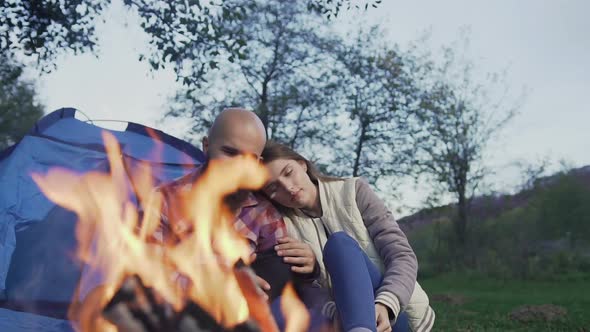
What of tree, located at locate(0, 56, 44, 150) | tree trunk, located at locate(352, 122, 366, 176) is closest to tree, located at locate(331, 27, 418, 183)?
tree trunk, located at locate(352, 122, 366, 176)

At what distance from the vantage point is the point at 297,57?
1322 cm

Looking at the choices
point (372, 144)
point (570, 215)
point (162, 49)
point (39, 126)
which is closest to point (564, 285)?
point (570, 215)

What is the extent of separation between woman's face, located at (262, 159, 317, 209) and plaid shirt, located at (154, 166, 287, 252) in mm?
83

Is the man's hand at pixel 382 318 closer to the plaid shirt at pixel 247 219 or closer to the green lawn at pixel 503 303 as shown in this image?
the plaid shirt at pixel 247 219

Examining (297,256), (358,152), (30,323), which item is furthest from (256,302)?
(358,152)

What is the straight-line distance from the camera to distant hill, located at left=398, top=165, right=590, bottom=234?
12784 millimetres

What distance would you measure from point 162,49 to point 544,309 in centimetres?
447

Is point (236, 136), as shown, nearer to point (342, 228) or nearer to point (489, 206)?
point (342, 228)

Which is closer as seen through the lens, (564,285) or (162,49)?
(162,49)

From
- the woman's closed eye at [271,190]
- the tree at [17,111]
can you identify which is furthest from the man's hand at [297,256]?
the tree at [17,111]

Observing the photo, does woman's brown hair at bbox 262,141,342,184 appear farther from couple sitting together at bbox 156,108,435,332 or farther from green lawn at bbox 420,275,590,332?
green lawn at bbox 420,275,590,332

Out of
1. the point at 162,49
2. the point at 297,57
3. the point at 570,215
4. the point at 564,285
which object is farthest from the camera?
the point at 297,57

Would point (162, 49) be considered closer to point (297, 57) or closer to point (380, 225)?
point (380, 225)

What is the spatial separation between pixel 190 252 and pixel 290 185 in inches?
16.6
